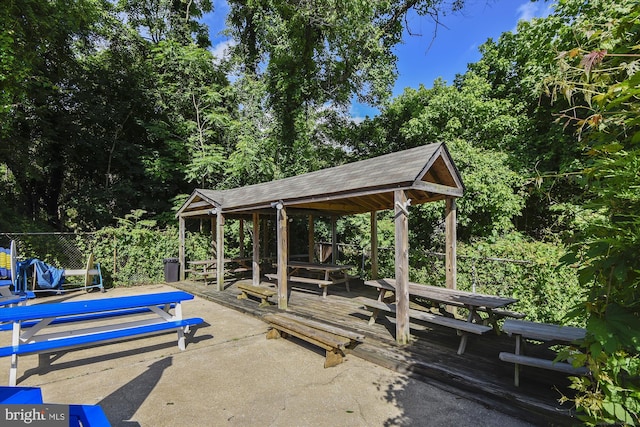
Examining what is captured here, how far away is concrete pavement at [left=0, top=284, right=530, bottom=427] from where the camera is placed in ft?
10.4

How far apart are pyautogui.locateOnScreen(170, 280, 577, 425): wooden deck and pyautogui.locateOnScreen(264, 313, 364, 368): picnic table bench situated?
34 centimetres

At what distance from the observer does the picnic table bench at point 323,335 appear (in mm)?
4383

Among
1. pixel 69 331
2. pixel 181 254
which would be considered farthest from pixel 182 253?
pixel 69 331

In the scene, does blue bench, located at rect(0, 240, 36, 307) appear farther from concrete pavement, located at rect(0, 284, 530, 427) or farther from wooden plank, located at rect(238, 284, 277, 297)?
wooden plank, located at rect(238, 284, 277, 297)

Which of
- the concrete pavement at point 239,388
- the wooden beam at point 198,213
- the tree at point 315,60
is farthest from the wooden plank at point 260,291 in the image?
the tree at point 315,60

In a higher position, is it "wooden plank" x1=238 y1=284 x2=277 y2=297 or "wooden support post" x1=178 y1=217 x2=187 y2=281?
"wooden support post" x1=178 y1=217 x2=187 y2=281

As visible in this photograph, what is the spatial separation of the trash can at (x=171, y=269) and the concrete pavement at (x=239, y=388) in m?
5.80

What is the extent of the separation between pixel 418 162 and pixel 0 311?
619cm

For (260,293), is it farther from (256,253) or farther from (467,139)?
(467,139)

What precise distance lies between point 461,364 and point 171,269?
10.2m

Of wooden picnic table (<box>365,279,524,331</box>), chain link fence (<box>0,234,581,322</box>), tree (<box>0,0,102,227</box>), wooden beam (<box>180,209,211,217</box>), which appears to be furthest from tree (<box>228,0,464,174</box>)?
wooden picnic table (<box>365,279,524,331</box>)

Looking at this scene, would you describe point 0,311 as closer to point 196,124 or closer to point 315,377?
point 315,377

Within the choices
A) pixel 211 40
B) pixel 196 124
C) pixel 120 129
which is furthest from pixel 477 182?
pixel 211 40

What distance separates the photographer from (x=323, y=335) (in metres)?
4.55
